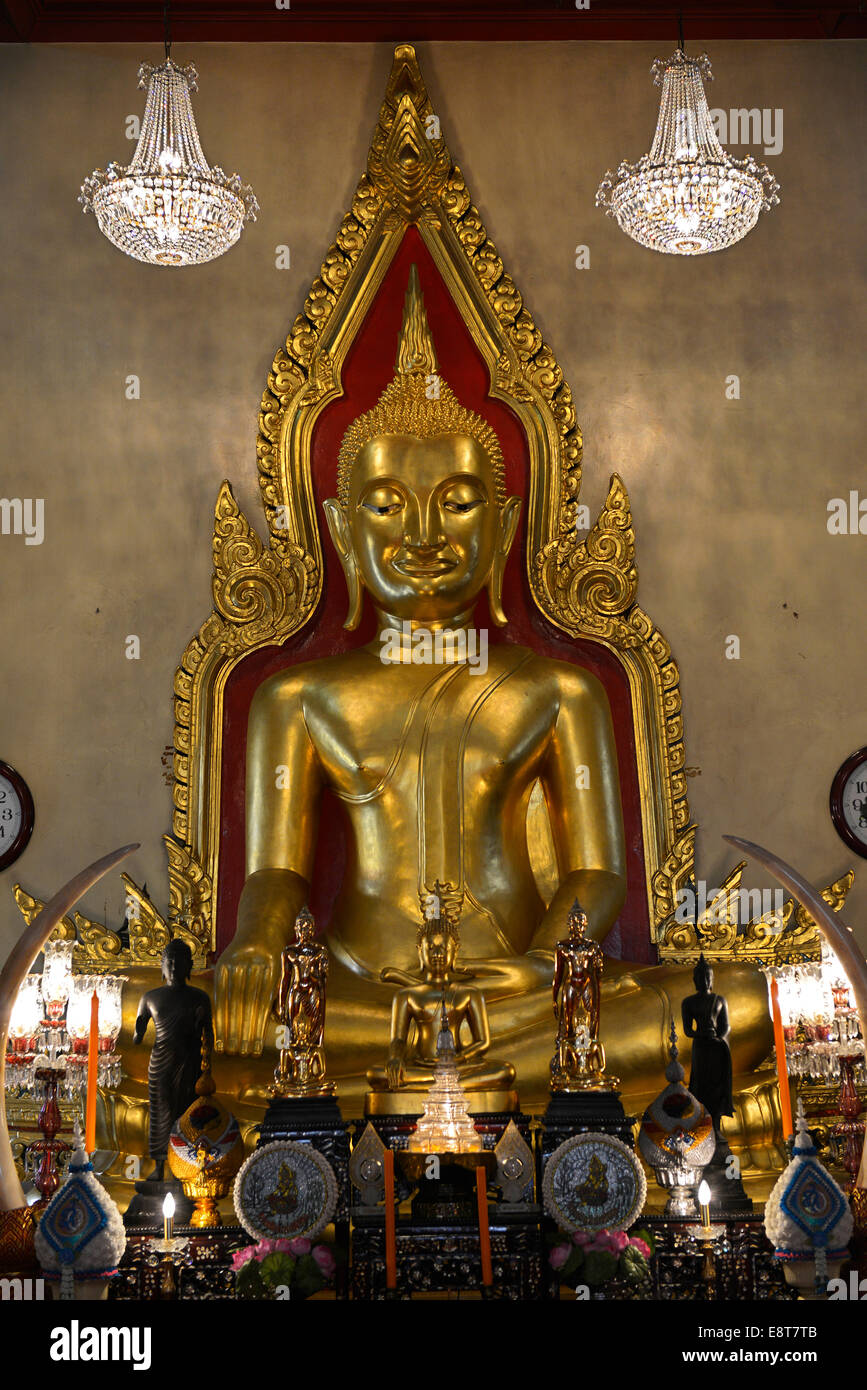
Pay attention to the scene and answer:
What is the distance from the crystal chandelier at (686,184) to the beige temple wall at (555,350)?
674mm

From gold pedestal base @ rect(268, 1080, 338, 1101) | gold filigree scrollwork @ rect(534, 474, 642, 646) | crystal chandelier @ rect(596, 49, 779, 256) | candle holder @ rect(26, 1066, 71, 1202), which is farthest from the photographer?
gold filigree scrollwork @ rect(534, 474, 642, 646)

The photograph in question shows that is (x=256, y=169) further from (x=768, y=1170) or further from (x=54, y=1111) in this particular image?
(x=768, y=1170)

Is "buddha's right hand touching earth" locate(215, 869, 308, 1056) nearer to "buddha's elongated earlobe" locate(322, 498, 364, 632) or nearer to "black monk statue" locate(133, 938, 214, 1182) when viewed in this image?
"black monk statue" locate(133, 938, 214, 1182)

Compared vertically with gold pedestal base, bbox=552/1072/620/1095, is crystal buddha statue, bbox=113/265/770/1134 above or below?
above

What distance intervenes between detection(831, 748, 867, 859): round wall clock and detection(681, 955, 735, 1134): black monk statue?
1153 mm

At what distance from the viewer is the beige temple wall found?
4852 millimetres

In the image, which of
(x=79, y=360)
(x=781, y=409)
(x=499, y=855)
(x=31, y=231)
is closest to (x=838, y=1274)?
(x=499, y=855)

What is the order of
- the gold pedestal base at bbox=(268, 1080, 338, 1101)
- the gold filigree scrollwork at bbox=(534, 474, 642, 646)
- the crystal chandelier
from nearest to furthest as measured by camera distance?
the gold pedestal base at bbox=(268, 1080, 338, 1101), the crystal chandelier, the gold filigree scrollwork at bbox=(534, 474, 642, 646)

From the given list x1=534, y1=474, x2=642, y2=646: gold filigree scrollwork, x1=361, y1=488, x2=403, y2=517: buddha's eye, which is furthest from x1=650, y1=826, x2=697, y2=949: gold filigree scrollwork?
x1=361, y1=488, x2=403, y2=517: buddha's eye

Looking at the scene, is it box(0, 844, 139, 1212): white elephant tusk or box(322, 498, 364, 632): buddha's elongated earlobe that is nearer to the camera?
box(0, 844, 139, 1212): white elephant tusk

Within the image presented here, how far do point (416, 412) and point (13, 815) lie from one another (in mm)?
1681

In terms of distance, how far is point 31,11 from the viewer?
198 inches

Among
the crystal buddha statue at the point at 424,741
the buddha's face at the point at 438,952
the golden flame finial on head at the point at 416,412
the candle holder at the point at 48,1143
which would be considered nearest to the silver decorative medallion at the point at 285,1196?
the buddha's face at the point at 438,952

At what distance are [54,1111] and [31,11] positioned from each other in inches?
131
